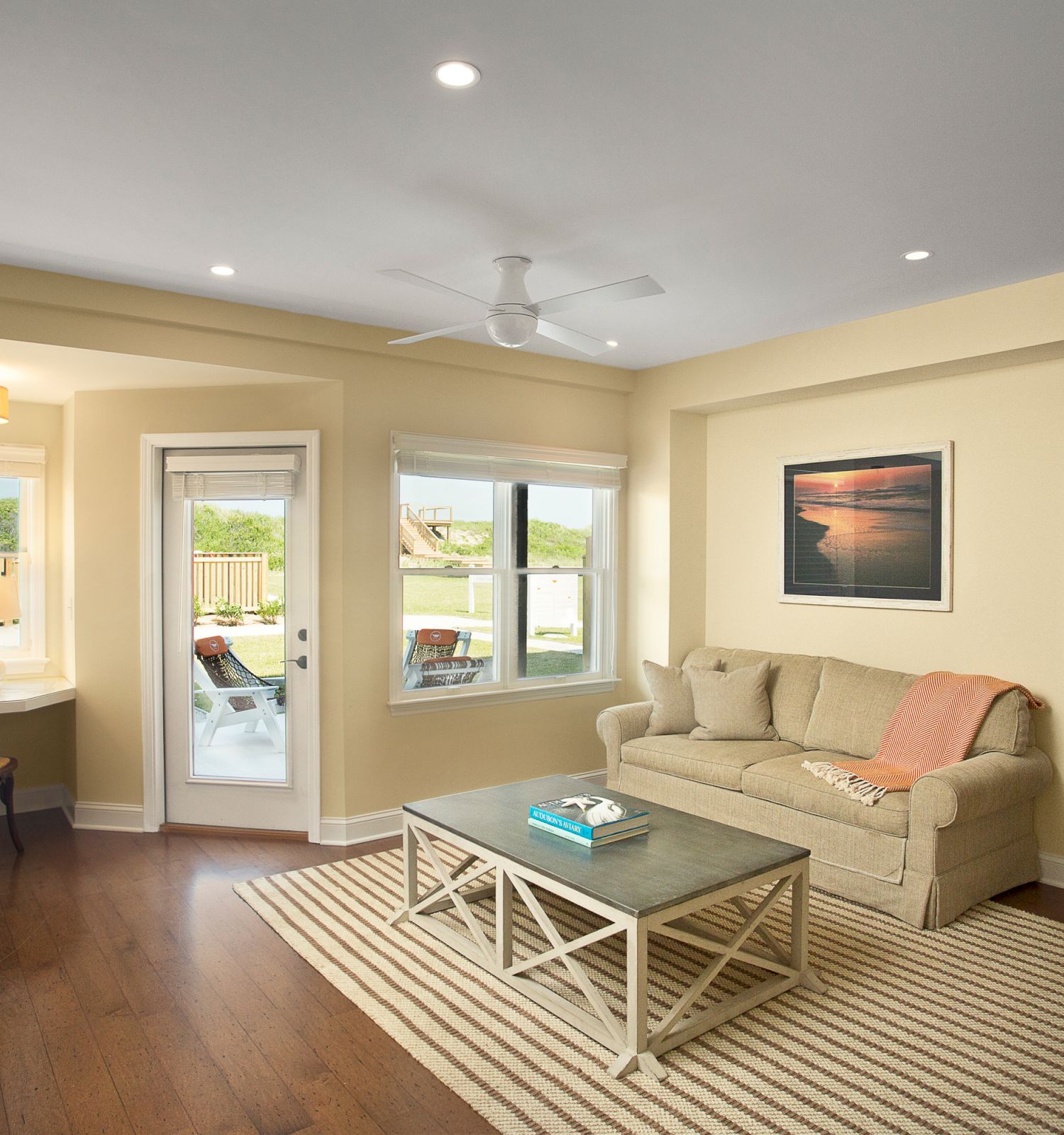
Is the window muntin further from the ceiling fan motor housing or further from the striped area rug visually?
the ceiling fan motor housing

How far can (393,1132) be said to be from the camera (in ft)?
7.15

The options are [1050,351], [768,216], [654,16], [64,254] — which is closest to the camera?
[654,16]

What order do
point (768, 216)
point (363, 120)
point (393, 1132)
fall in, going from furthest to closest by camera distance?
point (768, 216), point (363, 120), point (393, 1132)

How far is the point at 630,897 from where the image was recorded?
2.51 meters

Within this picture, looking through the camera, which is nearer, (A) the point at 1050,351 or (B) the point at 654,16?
(B) the point at 654,16

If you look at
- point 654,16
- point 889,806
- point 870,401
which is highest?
point 654,16

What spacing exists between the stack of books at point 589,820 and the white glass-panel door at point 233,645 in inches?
71.8

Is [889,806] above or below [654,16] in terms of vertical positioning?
below

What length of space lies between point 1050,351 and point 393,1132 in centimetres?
380

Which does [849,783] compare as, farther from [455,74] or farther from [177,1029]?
[455,74]

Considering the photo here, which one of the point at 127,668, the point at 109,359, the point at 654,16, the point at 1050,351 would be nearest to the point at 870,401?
the point at 1050,351

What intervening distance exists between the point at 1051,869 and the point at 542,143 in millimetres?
3681

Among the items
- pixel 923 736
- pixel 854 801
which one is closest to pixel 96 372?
pixel 854 801

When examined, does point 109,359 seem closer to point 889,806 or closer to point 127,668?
point 127,668
